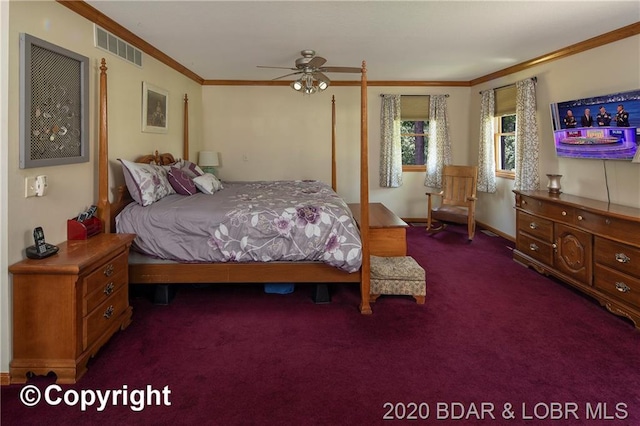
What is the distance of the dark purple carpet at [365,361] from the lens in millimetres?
1900

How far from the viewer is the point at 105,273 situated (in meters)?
2.41

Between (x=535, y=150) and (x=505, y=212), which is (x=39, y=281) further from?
(x=505, y=212)

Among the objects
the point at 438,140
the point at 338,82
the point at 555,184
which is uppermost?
the point at 338,82

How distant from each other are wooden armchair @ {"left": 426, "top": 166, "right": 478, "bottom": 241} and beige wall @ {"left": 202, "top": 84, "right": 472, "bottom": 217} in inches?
29.6

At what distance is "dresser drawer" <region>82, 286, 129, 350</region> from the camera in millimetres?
2199

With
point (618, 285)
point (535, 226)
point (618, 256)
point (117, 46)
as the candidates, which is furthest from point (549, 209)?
point (117, 46)

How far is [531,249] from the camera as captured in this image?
4.11 meters

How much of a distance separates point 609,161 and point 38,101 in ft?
14.9

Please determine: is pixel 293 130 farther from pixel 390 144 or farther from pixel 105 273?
pixel 105 273

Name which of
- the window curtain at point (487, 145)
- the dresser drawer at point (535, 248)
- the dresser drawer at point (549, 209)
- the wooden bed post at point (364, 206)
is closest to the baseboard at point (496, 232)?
the window curtain at point (487, 145)

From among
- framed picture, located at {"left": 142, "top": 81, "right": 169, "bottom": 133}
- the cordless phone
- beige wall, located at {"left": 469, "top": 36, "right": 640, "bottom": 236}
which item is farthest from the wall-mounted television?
the cordless phone

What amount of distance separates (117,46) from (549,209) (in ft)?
13.9

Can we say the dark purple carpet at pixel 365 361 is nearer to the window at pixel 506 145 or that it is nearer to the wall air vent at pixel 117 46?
the wall air vent at pixel 117 46

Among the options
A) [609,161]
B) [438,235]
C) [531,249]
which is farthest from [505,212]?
[609,161]
